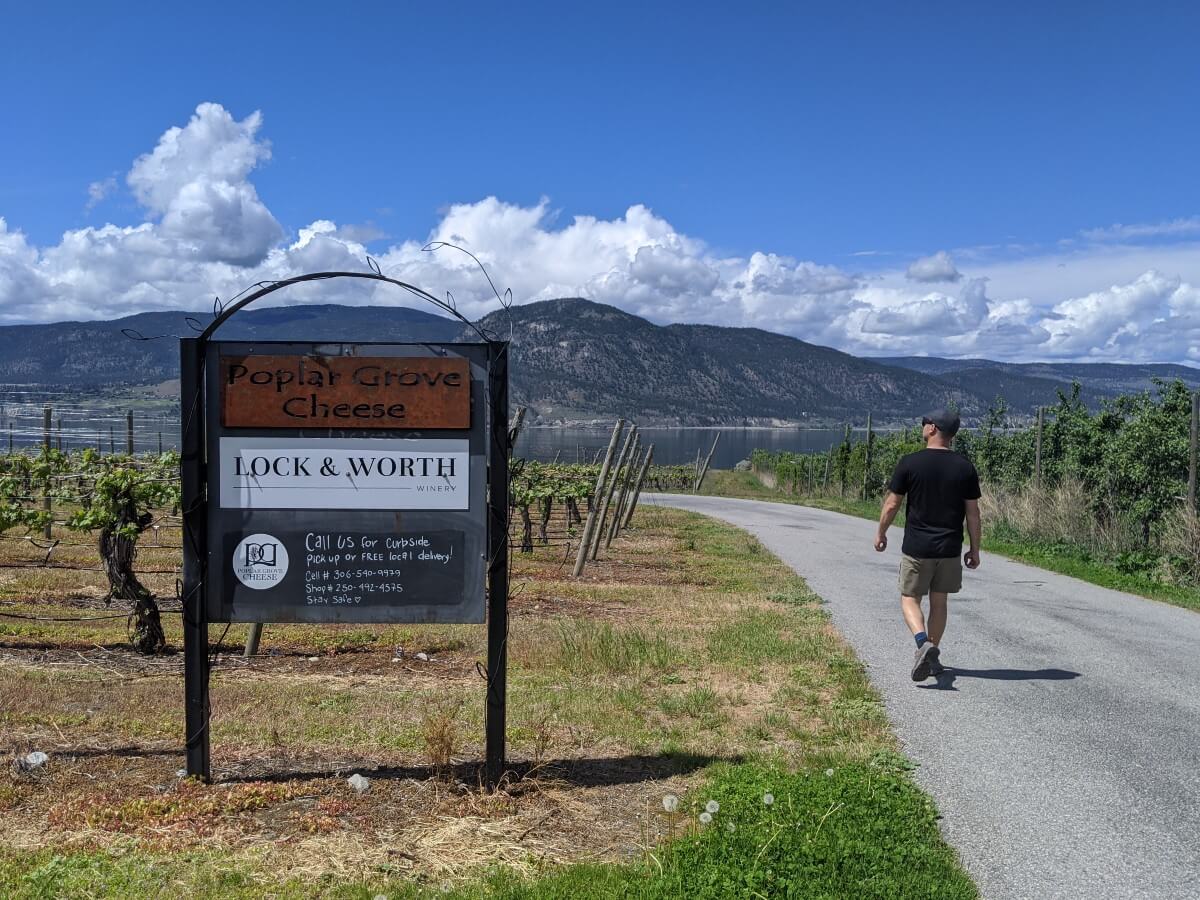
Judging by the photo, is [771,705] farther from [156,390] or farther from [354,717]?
[156,390]

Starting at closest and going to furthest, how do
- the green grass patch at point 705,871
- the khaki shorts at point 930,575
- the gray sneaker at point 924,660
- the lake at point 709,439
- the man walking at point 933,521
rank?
the green grass patch at point 705,871 < the gray sneaker at point 924,660 < the man walking at point 933,521 < the khaki shorts at point 930,575 < the lake at point 709,439

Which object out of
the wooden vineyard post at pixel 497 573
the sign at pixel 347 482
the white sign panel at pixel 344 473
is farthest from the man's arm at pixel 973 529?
the white sign panel at pixel 344 473

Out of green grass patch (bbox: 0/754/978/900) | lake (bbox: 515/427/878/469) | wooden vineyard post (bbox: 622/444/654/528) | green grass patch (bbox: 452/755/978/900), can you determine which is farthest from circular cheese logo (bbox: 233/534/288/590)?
lake (bbox: 515/427/878/469)

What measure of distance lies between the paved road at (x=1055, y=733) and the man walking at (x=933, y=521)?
43cm

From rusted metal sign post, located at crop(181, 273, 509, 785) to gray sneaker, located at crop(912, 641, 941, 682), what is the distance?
340 cm

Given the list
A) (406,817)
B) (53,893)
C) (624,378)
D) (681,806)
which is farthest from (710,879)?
(624,378)

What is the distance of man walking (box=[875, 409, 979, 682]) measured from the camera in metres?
7.07

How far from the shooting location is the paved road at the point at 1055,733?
13.3 feet

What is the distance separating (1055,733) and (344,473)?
4338mm

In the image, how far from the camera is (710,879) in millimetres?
3656

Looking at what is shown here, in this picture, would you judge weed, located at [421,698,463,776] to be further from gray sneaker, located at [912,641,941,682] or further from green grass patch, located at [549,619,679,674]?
gray sneaker, located at [912,641,941,682]

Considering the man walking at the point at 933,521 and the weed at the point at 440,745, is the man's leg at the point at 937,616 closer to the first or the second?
the man walking at the point at 933,521

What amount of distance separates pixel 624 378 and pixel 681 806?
180 m

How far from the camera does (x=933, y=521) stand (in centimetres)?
711
